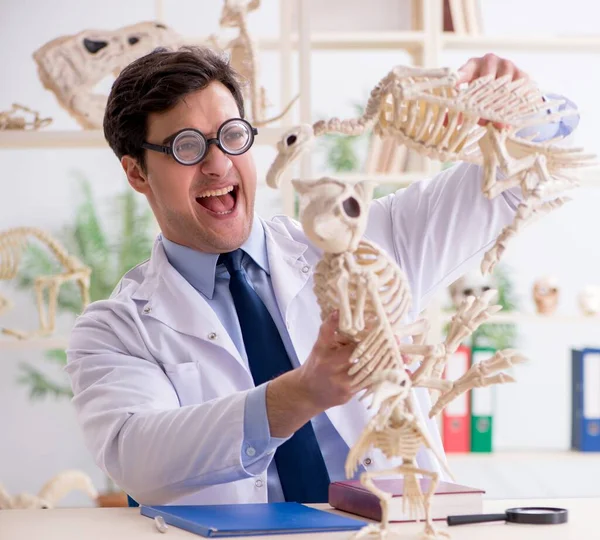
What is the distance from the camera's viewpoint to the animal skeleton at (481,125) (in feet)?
3.70

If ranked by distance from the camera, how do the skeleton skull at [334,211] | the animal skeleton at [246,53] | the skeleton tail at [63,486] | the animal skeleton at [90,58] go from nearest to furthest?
the skeleton skull at [334,211]
the animal skeleton at [246,53]
the animal skeleton at [90,58]
the skeleton tail at [63,486]

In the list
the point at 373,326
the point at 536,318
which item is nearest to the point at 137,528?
the point at 373,326

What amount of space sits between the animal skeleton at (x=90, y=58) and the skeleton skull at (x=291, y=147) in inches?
66.6

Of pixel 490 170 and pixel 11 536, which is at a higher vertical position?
pixel 490 170

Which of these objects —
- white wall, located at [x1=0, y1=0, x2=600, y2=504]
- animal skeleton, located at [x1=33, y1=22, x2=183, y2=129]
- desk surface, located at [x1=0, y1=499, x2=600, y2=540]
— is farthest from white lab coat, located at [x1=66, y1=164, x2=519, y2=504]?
white wall, located at [x1=0, y1=0, x2=600, y2=504]

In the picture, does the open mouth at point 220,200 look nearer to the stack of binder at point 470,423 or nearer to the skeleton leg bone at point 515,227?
the skeleton leg bone at point 515,227

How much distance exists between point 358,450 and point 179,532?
234 mm

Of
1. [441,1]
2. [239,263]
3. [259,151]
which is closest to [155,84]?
[239,263]

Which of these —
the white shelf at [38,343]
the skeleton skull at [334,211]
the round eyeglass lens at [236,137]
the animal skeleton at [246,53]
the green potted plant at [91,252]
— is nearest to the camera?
the skeleton skull at [334,211]

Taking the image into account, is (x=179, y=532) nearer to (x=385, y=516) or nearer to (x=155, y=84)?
(x=385, y=516)

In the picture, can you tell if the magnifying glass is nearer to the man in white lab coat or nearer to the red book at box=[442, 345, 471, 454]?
the man in white lab coat

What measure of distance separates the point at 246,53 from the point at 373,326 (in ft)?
5.29

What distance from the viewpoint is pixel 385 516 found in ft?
3.56

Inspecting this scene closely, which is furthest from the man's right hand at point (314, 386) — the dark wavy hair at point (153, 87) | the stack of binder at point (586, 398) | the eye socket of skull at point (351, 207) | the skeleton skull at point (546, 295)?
the skeleton skull at point (546, 295)
